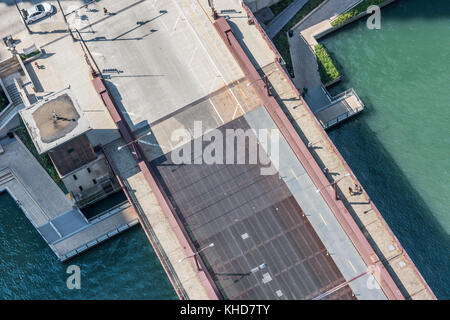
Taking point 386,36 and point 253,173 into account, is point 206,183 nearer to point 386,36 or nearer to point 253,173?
point 253,173

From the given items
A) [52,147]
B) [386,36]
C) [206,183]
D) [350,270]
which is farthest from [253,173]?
[386,36]

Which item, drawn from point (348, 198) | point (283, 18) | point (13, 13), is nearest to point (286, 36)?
point (283, 18)

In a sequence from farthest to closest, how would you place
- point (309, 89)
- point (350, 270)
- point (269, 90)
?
1. point (309, 89)
2. point (269, 90)
3. point (350, 270)

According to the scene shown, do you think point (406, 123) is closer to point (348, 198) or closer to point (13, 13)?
point (348, 198)

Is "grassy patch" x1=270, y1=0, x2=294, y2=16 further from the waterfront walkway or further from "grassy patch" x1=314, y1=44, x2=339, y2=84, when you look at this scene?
the waterfront walkway

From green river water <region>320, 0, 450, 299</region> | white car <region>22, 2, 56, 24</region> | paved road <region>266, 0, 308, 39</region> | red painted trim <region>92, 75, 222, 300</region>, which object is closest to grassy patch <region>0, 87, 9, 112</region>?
white car <region>22, 2, 56, 24</region>

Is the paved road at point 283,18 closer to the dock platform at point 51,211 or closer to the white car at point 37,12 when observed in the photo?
the white car at point 37,12

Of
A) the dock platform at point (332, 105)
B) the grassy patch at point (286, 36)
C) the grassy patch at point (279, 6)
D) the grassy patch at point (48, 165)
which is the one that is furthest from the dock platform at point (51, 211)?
the grassy patch at point (279, 6)
